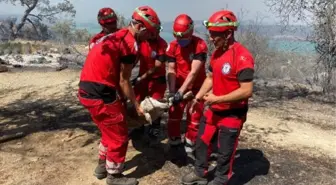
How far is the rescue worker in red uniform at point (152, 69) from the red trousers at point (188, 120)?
0.34 meters

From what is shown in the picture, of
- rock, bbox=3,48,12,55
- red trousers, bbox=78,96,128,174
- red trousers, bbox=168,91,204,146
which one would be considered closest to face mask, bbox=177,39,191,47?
red trousers, bbox=168,91,204,146

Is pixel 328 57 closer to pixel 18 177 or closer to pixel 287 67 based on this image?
pixel 287 67

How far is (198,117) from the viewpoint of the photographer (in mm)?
4496

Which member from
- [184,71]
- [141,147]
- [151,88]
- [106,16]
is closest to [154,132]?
[141,147]

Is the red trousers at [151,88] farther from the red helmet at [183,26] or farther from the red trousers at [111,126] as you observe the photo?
the red trousers at [111,126]

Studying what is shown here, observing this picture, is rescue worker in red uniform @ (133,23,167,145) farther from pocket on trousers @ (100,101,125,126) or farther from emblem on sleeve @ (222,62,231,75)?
emblem on sleeve @ (222,62,231,75)

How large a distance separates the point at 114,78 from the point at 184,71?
1137 millimetres

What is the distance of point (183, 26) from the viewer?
4246mm

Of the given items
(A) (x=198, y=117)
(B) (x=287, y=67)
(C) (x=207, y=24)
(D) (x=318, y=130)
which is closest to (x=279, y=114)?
(D) (x=318, y=130)

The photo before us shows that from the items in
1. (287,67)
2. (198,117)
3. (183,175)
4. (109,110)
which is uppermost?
(109,110)

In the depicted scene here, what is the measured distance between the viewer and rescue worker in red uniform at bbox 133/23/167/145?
15.9 feet

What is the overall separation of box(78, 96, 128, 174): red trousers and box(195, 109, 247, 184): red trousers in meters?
0.77

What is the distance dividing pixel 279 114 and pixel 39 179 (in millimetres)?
4716

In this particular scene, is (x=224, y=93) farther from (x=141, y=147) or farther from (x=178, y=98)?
(x=141, y=147)
